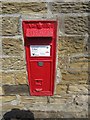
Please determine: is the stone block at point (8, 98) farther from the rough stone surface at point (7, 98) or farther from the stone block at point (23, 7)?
the stone block at point (23, 7)

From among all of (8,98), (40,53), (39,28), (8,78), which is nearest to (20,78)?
(8,78)

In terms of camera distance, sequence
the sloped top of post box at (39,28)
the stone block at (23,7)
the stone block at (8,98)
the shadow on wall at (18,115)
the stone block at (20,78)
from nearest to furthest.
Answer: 1. the sloped top of post box at (39,28)
2. the stone block at (23,7)
3. the stone block at (20,78)
4. the stone block at (8,98)
5. the shadow on wall at (18,115)

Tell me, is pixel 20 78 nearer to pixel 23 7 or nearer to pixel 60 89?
pixel 60 89

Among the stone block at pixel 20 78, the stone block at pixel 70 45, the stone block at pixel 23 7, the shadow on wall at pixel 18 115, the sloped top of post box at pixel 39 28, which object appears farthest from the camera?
the shadow on wall at pixel 18 115

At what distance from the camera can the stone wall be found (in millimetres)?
1807

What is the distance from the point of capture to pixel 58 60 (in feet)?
6.56

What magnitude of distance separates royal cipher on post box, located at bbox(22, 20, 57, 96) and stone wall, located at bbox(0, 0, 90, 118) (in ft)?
0.41

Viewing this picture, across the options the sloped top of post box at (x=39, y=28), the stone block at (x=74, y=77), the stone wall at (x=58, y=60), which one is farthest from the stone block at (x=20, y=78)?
the sloped top of post box at (x=39, y=28)

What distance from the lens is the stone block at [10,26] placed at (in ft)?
6.03

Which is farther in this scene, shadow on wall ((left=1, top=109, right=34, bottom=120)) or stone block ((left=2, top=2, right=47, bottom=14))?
shadow on wall ((left=1, top=109, right=34, bottom=120))

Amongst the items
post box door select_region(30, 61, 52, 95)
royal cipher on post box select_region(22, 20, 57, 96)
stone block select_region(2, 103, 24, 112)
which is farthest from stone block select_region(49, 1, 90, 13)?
stone block select_region(2, 103, 24, 112)

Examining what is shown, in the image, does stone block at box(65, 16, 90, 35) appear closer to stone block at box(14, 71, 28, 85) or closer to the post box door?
the post box door

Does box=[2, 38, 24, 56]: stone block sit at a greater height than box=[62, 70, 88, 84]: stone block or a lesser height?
greater

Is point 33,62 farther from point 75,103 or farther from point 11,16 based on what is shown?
point 75,103
